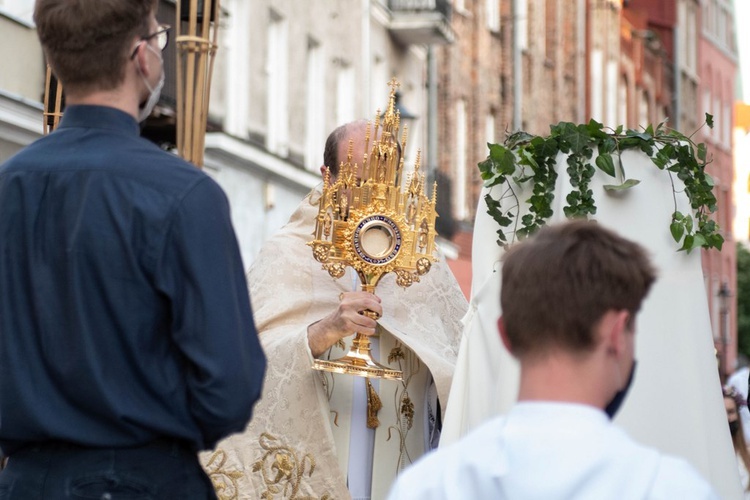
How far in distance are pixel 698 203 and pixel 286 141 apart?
18.9m

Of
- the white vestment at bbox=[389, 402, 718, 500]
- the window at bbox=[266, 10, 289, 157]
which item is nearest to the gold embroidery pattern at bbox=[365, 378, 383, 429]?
the white vestment at bbox=[389, 402, 718, 500]

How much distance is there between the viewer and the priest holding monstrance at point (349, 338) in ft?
18.0

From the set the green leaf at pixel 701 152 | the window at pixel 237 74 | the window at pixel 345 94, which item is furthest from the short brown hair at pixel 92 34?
the window at pixel 345 94

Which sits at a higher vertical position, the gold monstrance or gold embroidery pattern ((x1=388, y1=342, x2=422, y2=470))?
the gold monstrance

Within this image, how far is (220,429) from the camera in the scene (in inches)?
134

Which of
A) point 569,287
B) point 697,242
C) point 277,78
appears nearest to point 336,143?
point 697,242

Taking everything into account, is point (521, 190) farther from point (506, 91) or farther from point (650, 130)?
point (506, 91)

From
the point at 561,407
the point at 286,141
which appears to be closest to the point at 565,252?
the point at 561,407

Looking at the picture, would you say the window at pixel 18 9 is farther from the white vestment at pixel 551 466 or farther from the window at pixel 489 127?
the window at pixel 489 127

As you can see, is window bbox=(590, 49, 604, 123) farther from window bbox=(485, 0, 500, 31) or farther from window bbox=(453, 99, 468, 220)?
window bbox=(453, 99, 468, 220)

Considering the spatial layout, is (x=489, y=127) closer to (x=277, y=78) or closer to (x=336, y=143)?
(x=277, y=78)

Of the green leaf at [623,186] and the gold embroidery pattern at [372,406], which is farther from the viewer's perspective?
the gold embroidery pattern at [372,406]

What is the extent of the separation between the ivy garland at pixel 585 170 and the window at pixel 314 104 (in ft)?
64.5

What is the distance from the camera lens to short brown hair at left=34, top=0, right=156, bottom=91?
3.43 meters
